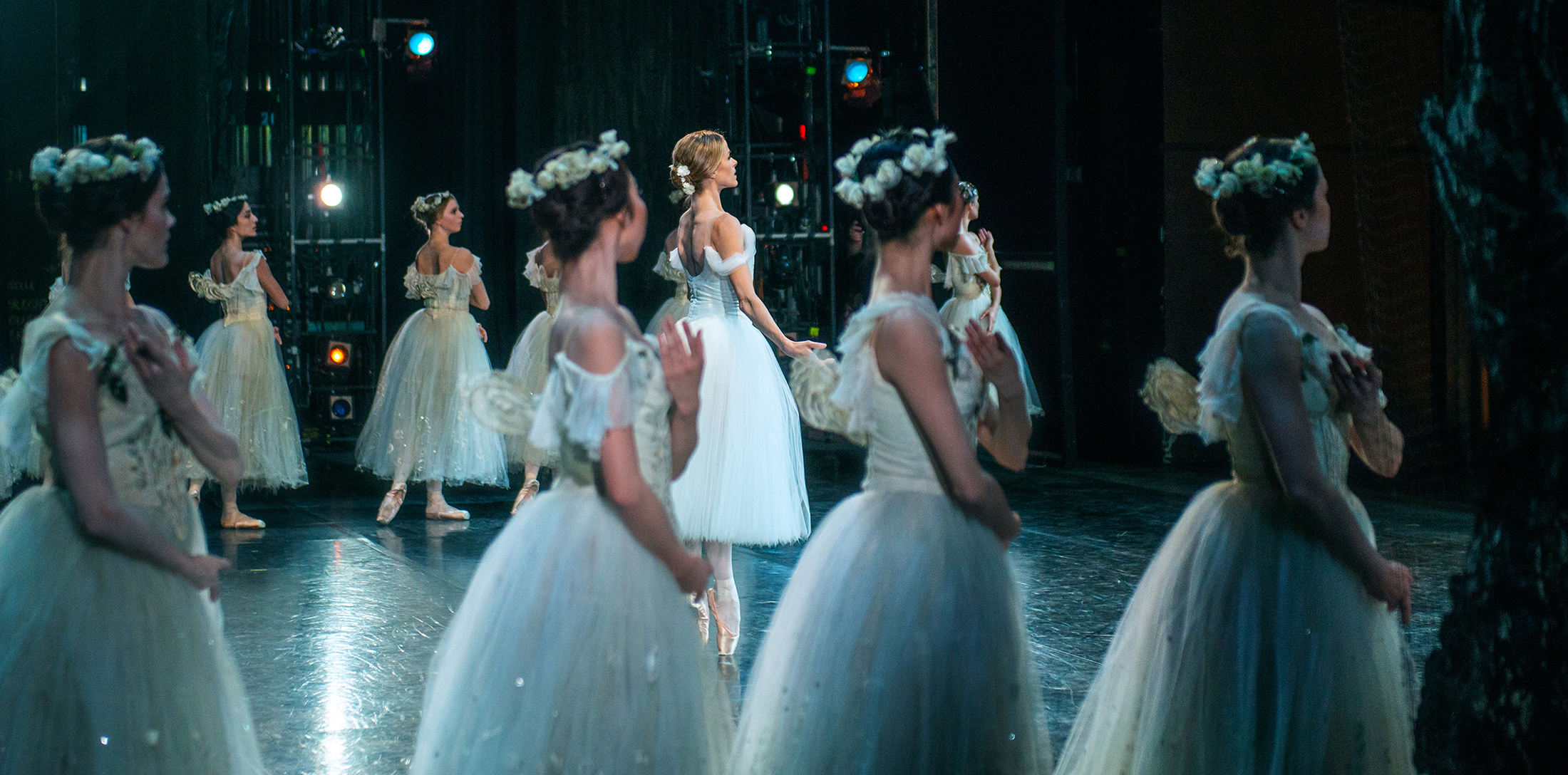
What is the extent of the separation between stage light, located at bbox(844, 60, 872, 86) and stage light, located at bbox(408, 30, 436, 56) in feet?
10.8

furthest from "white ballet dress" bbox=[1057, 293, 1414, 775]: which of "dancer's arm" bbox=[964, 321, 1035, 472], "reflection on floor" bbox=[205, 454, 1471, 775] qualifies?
"reflection on floor" bbox=[205, 454, 1471, 775]

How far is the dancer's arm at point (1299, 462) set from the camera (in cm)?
274

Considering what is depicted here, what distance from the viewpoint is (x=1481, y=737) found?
7.92ft

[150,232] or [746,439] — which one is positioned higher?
[150,232]

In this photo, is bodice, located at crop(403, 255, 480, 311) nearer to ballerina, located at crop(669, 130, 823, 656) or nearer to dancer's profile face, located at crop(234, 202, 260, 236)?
dancer's profile face, located at crop(234, 202, 260, 236)

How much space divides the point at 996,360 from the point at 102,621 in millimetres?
1638

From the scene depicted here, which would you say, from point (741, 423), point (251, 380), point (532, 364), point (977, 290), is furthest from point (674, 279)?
point (977, 290)

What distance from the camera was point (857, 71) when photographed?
39.5 ft

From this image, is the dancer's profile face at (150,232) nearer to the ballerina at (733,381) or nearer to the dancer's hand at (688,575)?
the dancer's hand at (688,575)

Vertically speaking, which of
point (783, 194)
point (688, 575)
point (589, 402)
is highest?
point (783, 194)

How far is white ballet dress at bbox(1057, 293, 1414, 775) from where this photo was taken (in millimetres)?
2797

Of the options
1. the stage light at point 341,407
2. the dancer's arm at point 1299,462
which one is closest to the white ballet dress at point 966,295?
the stage light at point 341,407

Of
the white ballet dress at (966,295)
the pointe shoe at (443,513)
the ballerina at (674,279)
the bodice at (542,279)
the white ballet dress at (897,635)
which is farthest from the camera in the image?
the white ballet dress at (966,295)

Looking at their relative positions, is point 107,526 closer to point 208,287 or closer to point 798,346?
point 798,346
